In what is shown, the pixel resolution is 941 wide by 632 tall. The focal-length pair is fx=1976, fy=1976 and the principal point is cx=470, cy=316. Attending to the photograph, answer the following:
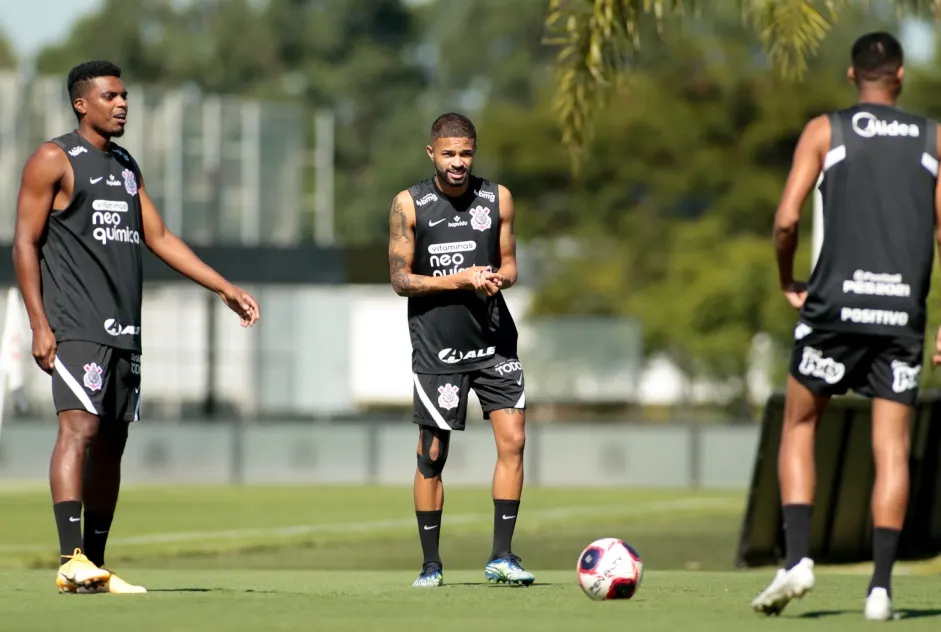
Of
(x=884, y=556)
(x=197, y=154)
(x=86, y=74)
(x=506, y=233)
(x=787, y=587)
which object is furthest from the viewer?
(x=197, y=154)

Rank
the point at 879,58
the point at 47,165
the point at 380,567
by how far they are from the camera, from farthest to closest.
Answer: the point at 380,567, the point at 47,165, the point at 879,58

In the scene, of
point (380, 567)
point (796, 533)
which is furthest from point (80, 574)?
point (380, 567)

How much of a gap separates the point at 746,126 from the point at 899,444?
51.6 m

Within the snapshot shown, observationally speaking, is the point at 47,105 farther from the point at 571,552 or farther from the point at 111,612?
the point at 111,612

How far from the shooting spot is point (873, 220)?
7.76 meters

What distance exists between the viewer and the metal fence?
173 feet

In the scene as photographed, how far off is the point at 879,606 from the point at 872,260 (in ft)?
4.42

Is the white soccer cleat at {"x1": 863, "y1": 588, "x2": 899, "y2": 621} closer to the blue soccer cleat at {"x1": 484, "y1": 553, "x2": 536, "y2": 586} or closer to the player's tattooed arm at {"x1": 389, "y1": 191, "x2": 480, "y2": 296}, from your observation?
the blue soccer cleat at {"x1": 484, "y1": 553, "x2": 536, "y2": 586}

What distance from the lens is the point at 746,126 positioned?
5869cm

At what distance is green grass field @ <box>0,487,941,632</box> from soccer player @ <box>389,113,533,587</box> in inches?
22.1

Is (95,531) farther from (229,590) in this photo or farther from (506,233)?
(506,233)

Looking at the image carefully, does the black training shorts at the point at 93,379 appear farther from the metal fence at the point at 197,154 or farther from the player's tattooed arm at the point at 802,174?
the metal fence at the point at 197,154

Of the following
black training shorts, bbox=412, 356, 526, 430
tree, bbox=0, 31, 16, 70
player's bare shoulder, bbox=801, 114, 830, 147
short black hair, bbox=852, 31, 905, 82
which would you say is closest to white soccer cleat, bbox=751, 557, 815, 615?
player's bare shoulder, bbox=801, 114, 830, 147

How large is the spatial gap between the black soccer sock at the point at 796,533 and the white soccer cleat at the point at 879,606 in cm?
30
